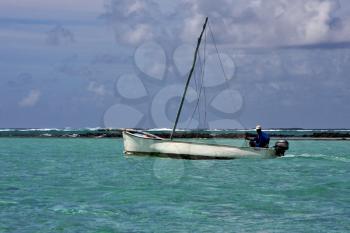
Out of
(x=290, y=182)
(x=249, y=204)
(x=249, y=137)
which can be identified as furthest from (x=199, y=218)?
(x=249, y=137)

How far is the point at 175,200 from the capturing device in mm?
25406

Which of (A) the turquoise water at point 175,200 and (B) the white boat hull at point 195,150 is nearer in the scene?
(A) the turquoise water at point 175,200

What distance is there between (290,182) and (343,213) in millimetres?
11189

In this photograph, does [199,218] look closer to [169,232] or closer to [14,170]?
[169,232]

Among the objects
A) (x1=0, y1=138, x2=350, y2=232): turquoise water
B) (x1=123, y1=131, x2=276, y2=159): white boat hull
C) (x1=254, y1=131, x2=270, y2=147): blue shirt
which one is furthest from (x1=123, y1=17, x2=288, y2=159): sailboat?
(x1=0, y1=138, x2=350, y2=232): turquoise water

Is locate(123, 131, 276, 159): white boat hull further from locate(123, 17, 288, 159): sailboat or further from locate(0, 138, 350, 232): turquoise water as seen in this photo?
locate(0, 138, 350, 232): turquoise water

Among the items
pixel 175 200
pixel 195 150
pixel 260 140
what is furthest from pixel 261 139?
pixel 175 200

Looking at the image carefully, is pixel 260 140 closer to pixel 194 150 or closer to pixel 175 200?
pixel 194 150

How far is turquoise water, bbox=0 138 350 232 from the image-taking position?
19.9 meters

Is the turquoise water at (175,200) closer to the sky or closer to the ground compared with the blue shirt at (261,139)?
closer to the ground

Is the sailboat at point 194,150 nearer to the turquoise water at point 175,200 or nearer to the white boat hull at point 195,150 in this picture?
the white boat hull at point 195,150

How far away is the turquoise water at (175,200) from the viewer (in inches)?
783

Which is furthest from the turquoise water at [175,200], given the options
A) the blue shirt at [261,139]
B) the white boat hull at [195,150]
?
the blue shirt at [261,139]

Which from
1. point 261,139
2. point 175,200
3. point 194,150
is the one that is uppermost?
point 261,139
